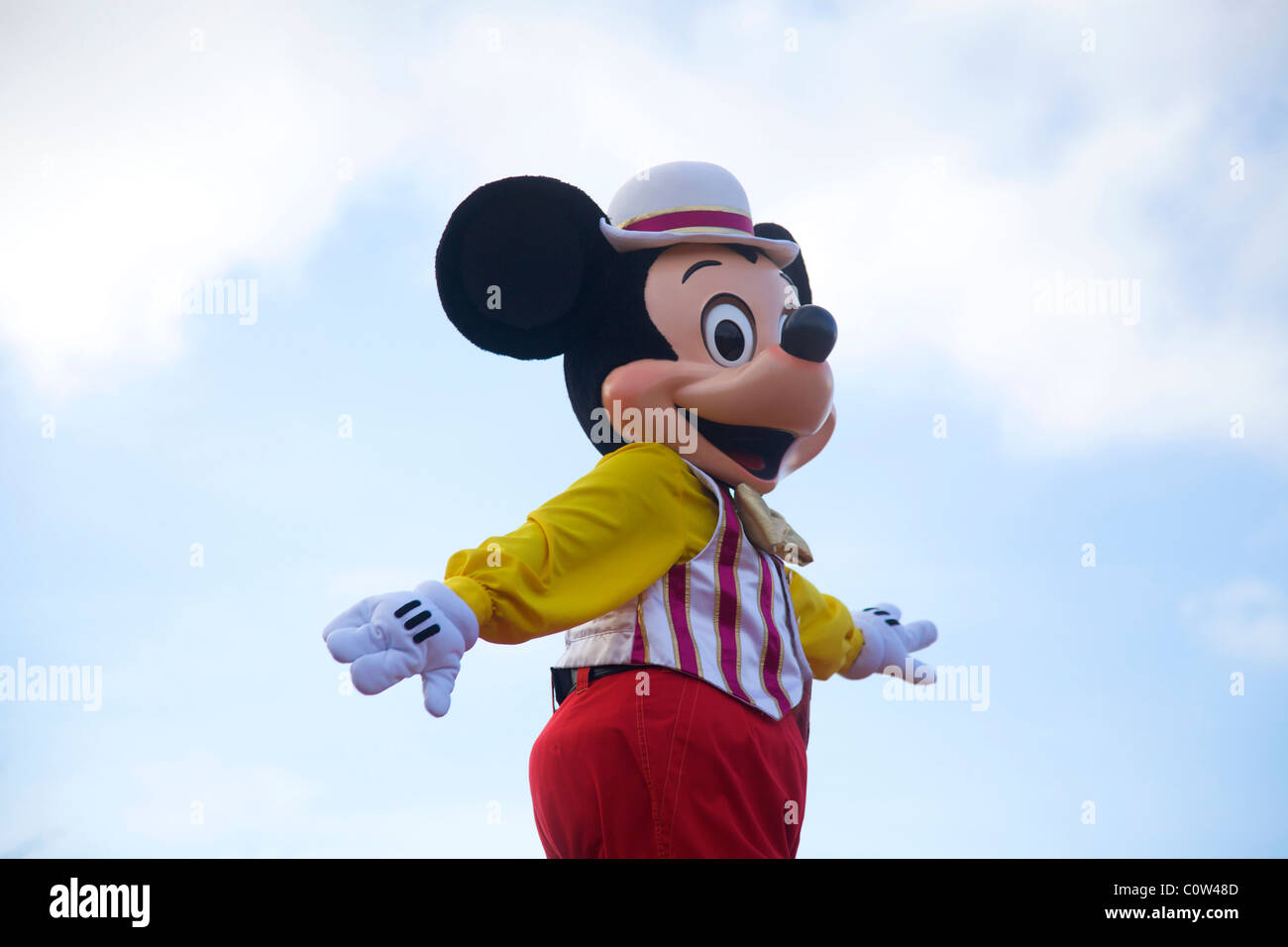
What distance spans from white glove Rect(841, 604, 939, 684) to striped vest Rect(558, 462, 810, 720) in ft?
1.82

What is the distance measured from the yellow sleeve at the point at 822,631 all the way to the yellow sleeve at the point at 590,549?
0.68 meters

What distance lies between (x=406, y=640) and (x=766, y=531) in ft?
4.61

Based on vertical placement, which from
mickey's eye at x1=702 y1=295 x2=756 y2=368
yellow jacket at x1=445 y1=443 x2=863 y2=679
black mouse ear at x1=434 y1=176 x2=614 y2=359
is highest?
black mouse ear at x1=434 y1=176 x2=614 y2=359

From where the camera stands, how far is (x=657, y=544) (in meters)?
3.75

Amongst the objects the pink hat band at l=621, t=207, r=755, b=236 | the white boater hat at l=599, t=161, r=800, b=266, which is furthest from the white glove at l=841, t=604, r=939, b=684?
the pink hat band at l=621, t=207, r=755, b=236

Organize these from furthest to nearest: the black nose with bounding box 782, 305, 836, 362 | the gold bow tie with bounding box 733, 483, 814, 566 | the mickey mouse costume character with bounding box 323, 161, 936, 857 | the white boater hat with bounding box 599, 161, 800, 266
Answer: the white boater hat with bounding box 599, 161, 800, 266
the gold bow tie with bounding box 733, 483, 814, 566
the black nose with bounding box 782, 305, 836, 362
the mickey mouse costume character with bounding box 323, 161, 936, 857

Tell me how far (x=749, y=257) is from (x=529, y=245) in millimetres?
736

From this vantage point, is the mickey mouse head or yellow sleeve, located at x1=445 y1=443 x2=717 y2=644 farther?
the mickey mouse head

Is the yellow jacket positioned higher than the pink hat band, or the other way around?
the pink hat band

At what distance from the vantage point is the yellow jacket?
3.31 meters

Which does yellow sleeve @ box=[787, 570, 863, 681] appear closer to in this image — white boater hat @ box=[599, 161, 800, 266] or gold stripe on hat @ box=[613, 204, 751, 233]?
white boater hat @ box=[599, 161, 800, 266]

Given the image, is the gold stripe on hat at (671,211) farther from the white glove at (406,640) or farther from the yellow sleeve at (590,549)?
the white glove at (406,640)
